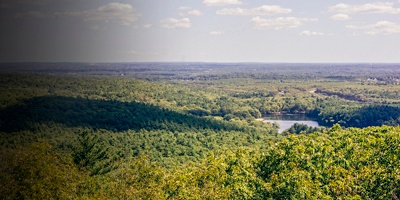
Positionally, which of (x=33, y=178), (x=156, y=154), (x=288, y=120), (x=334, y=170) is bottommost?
(x=288, y=120)

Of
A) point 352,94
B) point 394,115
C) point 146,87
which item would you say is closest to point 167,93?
point 146,87

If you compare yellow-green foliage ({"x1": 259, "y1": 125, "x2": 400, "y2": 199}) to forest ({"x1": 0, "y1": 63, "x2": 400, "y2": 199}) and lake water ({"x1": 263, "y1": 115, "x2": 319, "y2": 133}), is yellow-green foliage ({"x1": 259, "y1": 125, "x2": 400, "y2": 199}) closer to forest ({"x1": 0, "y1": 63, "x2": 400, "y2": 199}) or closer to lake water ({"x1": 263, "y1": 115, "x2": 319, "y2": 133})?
forest ({"x1": 0, "y1": 63, "x2": 400, "y2": 199})

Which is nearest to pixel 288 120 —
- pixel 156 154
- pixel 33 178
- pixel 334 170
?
pixel 156 154

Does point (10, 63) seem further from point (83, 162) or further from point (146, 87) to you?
point (146, 87)

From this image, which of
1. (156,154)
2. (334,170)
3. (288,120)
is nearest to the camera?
(334,170)

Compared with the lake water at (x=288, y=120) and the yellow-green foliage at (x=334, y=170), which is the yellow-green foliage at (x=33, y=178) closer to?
the yellow-green foliage at (x=334, y=170)

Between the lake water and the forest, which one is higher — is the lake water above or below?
below

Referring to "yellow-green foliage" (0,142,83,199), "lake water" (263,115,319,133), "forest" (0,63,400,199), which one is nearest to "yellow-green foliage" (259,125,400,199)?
"forest" (0,63,400,199)

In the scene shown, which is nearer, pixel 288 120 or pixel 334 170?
pixel 334 170

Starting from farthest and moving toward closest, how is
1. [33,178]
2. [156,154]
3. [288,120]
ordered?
[288,120], [156,154], [33,178]

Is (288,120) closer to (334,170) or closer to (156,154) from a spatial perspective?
(156,154)

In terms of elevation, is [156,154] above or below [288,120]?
above

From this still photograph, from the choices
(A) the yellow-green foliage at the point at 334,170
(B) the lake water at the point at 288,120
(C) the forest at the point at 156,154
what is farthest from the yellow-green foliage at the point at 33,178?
(B) the lake water at the point at 288,120
